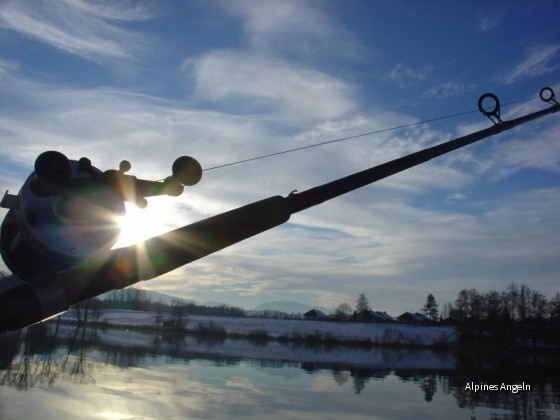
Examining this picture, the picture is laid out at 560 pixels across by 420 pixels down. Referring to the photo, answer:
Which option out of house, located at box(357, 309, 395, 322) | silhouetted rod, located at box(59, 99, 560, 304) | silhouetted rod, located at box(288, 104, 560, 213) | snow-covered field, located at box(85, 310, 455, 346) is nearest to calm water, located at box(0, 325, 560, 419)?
silhouetted rod, located at box(288, 104, 560, 213)

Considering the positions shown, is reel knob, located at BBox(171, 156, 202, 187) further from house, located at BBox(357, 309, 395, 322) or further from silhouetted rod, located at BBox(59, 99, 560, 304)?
house, located at BBox(357, 309, 395, 322)

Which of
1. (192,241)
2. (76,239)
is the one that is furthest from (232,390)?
(76,239)

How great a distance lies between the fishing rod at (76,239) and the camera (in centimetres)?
193

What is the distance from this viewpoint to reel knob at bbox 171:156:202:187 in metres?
1.95

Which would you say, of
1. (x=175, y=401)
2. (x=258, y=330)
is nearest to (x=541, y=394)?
(x=175, y=401)

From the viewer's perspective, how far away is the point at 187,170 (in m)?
1.95

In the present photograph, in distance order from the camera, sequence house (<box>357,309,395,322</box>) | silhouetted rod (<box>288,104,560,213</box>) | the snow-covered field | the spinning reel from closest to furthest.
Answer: the spinning reel, silhouetted rod (<box>288,104,560,213</box>), the snow-covered field, house (<box>357,309,395,322</box>)

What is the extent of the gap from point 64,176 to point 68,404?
32791mm

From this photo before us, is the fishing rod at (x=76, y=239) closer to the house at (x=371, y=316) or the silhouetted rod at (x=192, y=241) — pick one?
the silhouetted rod at (x=192, y=241)

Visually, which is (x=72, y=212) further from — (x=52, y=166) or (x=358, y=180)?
(x=358, y=180)

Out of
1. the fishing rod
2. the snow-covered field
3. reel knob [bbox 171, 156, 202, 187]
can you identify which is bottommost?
the snow-covered field

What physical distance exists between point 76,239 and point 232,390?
3971 centimetres

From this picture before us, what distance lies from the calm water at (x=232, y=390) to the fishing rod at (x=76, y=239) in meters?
27.8

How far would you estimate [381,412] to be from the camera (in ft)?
113
